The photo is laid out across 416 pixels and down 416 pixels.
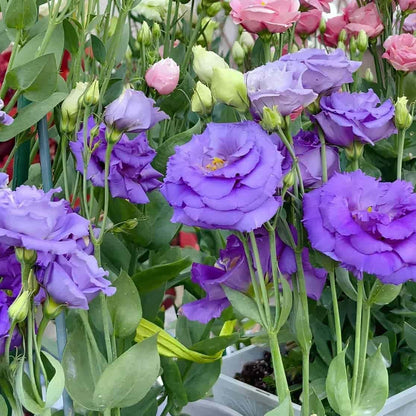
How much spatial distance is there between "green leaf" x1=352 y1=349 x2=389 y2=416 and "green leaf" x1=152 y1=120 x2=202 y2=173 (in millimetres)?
164

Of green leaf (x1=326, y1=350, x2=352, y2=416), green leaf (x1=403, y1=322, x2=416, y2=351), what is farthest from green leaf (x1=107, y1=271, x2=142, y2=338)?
green leaf (x1=403, y1=322, x2=416, y2=351)

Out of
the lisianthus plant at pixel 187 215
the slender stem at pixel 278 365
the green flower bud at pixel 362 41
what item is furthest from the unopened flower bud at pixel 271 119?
the green flower bud at pixel 362 41

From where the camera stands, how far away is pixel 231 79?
1.08 feet

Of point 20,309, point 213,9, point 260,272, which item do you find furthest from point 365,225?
point 213,9

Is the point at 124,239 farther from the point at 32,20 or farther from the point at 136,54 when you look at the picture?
A: the point at 136,54

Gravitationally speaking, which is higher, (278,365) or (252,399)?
(278,365)

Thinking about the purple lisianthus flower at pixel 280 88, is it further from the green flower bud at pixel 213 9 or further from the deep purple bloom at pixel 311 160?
the green flower bud at pixel 213 9

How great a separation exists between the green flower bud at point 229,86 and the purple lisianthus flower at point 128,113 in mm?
37

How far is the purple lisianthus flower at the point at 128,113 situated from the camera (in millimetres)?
341

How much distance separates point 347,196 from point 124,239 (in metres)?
0.18

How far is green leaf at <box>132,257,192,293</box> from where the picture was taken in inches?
16.1

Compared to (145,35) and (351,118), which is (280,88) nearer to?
(351,118)

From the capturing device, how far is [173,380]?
448mm

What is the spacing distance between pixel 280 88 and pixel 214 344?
7.2 inches
